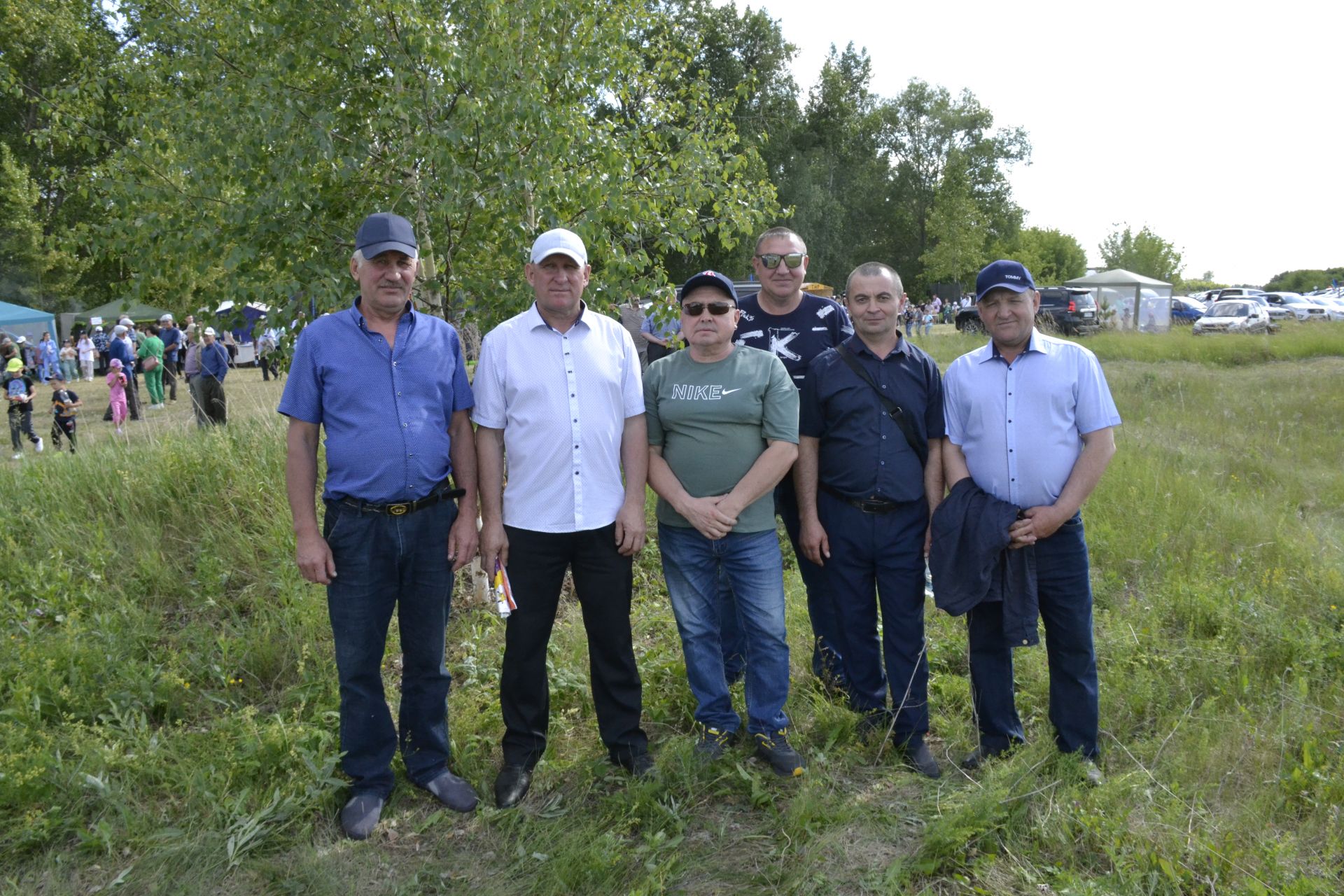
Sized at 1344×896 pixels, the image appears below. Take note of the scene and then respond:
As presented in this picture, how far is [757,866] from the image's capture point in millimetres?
3078

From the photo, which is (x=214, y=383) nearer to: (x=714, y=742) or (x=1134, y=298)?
(x=714, y=742)

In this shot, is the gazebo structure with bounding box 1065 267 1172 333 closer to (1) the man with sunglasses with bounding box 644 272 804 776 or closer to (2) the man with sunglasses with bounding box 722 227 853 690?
(2) the man with sunglasses with bounding box 722 227 853 690

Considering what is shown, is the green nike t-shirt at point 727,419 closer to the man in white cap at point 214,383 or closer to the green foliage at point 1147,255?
the man in white cap at point 214,383

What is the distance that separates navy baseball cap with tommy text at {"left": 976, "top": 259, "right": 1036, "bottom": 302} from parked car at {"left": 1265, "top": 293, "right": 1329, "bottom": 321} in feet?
113

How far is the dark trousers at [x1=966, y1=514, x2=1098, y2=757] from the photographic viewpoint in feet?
11.5

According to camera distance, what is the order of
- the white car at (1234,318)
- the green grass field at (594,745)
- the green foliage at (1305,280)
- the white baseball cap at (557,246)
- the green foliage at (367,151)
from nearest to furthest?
1. the green grass field at (594,745)
2. the white baseball cap at (557,246)
3. the green foliage at (367,151)
4. the white car at (1234,318)
5. the green foliage at (1305,280)

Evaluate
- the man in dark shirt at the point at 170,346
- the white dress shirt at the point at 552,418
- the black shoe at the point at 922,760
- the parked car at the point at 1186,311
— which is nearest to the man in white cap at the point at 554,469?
the white dress shirt at the point at 552,418

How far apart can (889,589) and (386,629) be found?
2052mm

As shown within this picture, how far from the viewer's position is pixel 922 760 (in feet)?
12.1

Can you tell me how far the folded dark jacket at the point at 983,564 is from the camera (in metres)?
3.43

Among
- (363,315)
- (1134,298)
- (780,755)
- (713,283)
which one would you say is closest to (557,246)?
(713,283)

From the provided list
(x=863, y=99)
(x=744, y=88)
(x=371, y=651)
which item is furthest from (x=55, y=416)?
(x=863, y=99)

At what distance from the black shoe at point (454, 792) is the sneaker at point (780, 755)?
1.16 m

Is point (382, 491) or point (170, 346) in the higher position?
point (170, 346)
